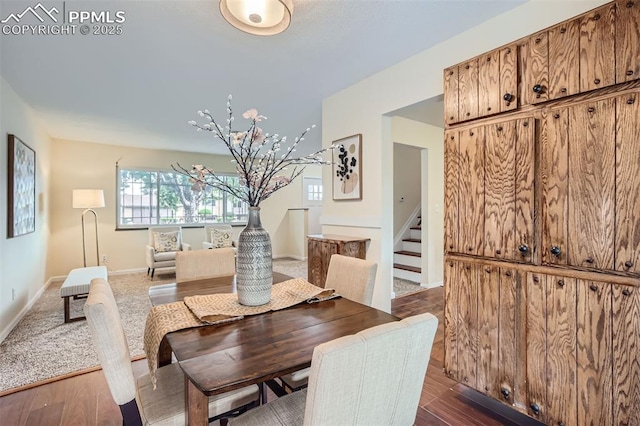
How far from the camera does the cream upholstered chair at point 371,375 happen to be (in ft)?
2.47

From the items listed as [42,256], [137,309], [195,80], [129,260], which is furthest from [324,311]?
[129,260]

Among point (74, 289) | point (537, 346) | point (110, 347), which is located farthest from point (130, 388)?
point (74, 289)

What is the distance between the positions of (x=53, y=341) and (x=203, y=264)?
184 centimetres

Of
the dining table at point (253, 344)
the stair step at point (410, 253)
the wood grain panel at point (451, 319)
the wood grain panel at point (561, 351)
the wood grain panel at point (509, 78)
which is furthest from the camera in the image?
the stair step at point (410, 253)

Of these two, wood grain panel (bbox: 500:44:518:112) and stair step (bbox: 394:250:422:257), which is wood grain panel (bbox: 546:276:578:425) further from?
stair step (bbox: 394:250:422:257)

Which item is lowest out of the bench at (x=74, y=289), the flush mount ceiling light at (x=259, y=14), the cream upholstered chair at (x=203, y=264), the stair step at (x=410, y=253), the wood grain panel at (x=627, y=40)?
the bench at (x=74, y=289)

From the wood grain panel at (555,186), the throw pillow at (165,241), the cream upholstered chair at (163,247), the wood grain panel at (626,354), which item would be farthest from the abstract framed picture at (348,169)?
the throw pillow at (165,241)

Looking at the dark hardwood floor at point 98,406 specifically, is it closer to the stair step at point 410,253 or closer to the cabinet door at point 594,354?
the cabinet door at point 594,354

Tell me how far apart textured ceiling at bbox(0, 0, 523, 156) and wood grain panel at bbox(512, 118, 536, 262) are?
0.93 metres

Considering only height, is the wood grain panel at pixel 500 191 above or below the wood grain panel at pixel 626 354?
above

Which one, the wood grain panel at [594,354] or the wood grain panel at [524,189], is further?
the wood grain panel at [524,189]

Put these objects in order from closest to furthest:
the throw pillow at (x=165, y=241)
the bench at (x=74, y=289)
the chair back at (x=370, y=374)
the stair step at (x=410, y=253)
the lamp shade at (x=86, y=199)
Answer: the chair back at (x=370, y=374) < the bench at (x=74, y=289) < the lamp shade at (x=86, y=199) < the stair step at (x=410, y=253) < the throw pillow at (x=165, y=241)

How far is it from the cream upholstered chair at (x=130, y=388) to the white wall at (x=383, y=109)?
6.43 ft

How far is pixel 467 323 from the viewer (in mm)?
1848
